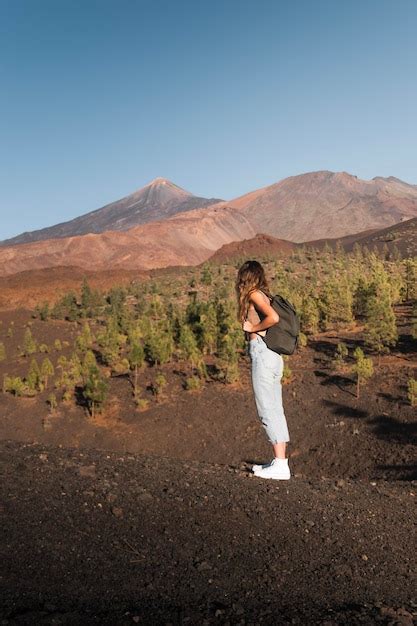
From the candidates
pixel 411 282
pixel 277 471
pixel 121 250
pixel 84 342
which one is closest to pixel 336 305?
pixel 411 282

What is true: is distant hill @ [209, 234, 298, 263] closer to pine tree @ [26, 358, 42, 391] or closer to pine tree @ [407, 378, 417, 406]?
pine tree @ [26, 358, 42, 391]

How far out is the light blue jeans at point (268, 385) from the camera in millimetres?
4812

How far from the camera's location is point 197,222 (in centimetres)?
8719

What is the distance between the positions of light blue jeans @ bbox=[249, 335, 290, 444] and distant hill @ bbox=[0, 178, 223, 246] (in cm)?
11595

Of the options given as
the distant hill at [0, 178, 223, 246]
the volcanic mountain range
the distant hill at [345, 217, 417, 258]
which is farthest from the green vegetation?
the distant hill at [0, 178, 223, 246]

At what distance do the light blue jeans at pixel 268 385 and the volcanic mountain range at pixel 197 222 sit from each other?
2450 inches

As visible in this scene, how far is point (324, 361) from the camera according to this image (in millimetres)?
18828

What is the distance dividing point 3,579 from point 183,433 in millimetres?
12376

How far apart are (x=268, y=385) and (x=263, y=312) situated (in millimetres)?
737

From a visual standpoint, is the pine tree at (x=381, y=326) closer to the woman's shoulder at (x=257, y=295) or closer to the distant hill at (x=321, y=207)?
the woman's shoulder at (x=257, y=295)

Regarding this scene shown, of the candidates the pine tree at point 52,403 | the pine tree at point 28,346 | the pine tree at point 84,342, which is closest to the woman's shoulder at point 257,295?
the pine tree at point 52,403

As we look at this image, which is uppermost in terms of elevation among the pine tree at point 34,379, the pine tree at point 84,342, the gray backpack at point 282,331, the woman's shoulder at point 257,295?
the woman's shoulder at point 257,295

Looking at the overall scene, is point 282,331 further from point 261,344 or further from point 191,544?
point 191,544

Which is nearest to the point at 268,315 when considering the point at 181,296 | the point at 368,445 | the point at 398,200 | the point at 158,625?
the point at 158,625
